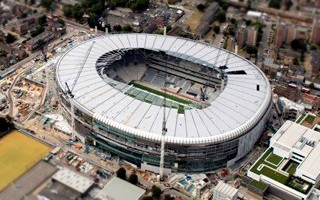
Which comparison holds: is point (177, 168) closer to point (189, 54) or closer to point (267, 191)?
point (267, 191)

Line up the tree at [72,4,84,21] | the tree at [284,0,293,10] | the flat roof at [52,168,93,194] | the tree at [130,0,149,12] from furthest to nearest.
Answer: the tree at [130,0,149,12] → the tree at [72,4,84,21] → the tree at [284,0,293,10] → the flat roof at [52,168,93,194]

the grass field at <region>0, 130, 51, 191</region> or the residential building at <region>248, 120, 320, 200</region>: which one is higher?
the residential building at <region>248, 120, 320, 200</region>

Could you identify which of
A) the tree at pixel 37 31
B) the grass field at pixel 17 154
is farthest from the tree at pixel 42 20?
the grass field at pixel 17 154

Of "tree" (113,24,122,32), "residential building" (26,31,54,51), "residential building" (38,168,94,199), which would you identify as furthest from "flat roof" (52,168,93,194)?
"tree" (113,24,122,32)

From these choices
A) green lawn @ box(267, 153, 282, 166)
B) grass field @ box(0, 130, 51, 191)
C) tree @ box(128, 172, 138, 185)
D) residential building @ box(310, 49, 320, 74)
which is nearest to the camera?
tree @ box(128, 172, 138, 185)

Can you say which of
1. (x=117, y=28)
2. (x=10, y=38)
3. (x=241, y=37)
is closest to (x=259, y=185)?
(x=241, y=37)

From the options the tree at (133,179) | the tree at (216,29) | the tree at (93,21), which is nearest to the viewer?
the tree at (133,179)

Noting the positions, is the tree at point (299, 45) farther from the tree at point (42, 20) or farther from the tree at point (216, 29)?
the tree at point (42, 20)

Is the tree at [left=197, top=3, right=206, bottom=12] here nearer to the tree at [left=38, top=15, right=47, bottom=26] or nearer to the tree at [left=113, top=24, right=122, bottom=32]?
the tree at [left=113, top=24, right=122, bottom=32]
